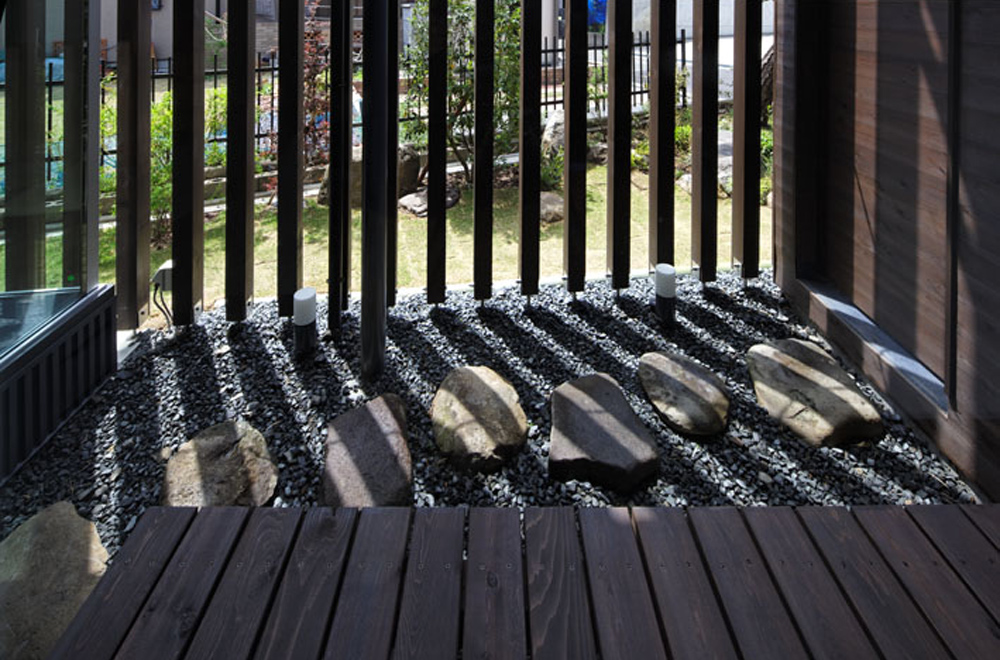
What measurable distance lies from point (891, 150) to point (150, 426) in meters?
2.90

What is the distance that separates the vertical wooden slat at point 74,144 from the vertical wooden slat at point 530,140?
179 cm

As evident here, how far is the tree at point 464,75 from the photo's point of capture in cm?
624

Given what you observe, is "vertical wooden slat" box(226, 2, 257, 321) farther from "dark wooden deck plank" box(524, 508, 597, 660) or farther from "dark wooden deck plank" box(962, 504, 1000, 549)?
"dark wooden deck plank" box(962, 504, 1000, 549)

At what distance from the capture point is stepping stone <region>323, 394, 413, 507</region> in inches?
95.2

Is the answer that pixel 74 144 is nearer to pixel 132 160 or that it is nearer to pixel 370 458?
pixel 132 160

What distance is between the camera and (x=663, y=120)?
3.77 meters

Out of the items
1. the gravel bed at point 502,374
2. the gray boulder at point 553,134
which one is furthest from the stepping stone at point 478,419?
the gray boulder at point 553,134

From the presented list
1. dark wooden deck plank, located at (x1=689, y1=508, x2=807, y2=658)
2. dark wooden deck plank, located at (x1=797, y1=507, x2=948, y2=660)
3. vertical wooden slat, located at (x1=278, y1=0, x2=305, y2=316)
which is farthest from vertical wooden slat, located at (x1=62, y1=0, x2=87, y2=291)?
dark wooden deck plank, located at (x1=797, y1=507, x2=948, y2=660)

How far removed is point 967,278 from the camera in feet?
8.11

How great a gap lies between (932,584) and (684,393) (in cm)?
133

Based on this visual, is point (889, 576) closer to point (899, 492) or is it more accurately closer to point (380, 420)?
point (899, 492)

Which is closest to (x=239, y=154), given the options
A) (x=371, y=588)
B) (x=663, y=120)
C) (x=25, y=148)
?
(x=25, y=148)

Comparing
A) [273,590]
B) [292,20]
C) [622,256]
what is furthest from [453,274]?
[273,590]

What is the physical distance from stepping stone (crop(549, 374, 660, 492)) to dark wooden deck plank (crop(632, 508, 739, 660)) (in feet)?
1.92
